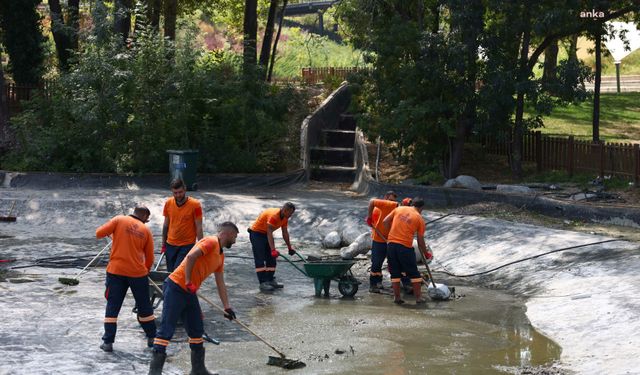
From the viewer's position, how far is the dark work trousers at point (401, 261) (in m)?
16.2

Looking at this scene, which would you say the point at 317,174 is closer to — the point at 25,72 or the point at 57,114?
the point at 57,114

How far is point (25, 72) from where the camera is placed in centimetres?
3503

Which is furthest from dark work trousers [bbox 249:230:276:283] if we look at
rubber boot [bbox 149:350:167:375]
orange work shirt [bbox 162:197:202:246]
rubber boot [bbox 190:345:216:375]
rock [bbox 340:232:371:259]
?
rubber boot [bbox 149:350:167:375]

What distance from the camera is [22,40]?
3478 cm

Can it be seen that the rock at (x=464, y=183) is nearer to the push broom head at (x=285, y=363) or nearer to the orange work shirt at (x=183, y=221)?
the orange work shirt at (x=183, y=221)

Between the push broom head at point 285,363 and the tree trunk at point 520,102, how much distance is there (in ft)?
54.5

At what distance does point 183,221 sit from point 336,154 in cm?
1974

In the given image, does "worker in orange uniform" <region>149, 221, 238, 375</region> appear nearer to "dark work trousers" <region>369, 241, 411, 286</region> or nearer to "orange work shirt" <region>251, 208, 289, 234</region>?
"orange work shirt" <region>251, 208, 289, 234</region>

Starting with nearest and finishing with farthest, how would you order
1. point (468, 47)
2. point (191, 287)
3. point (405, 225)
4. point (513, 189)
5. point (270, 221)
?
point (191, 287), point (405, 225), point (270, 221), point (513, 189), point (468, 47)

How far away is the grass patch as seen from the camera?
35.0m

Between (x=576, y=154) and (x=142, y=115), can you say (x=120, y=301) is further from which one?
(x=576, y=154)

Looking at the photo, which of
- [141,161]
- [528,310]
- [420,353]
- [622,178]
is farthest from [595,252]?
[141,161]

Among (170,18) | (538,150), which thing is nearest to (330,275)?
(538,150)

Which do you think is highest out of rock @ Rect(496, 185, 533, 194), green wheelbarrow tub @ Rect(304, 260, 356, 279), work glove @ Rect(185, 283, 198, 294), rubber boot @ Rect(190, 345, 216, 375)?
work glove @ Rect(185, 283, 198, 294)
